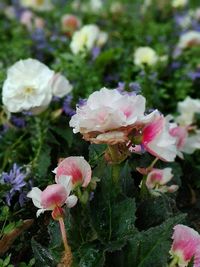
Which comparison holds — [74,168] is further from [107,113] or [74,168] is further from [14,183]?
[14,183]

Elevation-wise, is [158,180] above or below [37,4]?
above

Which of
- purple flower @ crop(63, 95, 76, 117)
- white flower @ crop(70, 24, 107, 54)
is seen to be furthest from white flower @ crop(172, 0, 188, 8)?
purple flower @ crop(63, 95, 76, 117)

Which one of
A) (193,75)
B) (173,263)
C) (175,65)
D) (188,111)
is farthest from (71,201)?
(175,65)

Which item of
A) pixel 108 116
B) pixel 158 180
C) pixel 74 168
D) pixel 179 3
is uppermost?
pixel 108 116

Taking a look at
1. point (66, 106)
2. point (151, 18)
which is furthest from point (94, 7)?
point (66, 106)

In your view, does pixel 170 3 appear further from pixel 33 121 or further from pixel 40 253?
pixel 40 253

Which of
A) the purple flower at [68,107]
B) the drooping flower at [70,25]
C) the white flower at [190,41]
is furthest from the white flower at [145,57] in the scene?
the drooping flower at [70,25]

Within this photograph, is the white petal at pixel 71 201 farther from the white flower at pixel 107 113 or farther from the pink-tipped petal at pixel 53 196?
the white flower at pixel 107 113
